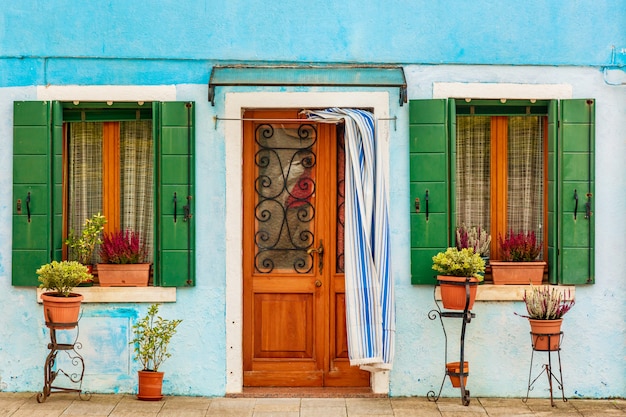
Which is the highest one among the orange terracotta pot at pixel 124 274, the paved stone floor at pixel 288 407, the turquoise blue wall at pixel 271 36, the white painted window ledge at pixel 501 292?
the turquoise blue wall at pixel 271 36

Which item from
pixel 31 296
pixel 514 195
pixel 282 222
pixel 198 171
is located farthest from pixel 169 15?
pixel 514 195

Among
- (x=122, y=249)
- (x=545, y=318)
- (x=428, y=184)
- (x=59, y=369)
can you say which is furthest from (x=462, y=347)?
(x=59, y=369)

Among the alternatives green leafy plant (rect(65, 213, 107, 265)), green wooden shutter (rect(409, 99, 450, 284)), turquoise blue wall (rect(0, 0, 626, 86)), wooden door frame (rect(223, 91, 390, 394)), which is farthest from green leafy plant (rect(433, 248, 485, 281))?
green leafy plant (rect(65, 213, 107, 265))

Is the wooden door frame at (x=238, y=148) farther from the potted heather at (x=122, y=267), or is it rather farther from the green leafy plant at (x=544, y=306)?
the green leafy plant at (x=544, y=306)

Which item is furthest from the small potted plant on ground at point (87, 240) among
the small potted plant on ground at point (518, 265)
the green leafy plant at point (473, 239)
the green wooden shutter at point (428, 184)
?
the small potted plant on ground at point (518, 265)

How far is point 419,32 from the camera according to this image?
876 centimetres

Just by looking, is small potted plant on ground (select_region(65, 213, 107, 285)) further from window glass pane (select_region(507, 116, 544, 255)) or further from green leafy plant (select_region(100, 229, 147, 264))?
window glass pane (select_region(507, 116, 544, 255))

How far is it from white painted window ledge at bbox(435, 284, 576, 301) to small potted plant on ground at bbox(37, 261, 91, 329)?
9.78 ft

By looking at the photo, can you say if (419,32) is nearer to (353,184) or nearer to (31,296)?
(353,184)

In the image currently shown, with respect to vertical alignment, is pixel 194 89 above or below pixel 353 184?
above

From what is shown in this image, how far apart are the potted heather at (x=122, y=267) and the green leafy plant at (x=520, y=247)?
3.08 meters

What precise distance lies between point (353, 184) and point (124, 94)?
82.0 inches

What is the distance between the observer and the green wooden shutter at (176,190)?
8.65 metres

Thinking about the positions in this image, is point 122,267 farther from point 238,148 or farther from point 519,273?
point 519,273
